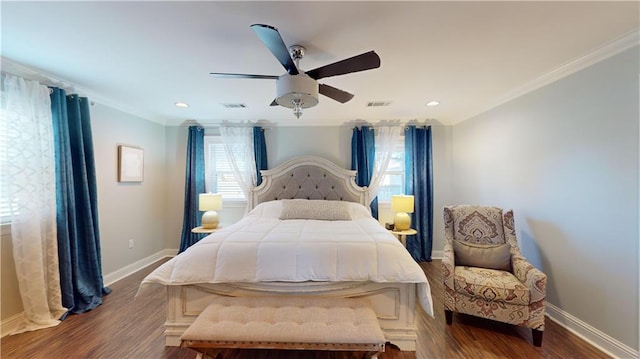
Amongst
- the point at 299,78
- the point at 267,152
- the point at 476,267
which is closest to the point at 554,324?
the point at 476,267

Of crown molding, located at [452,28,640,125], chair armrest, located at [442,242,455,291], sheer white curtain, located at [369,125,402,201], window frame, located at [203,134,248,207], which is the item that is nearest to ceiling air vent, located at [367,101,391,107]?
sheer white curtain, located at [369,125,402,201]

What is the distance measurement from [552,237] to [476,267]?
30.2 inches

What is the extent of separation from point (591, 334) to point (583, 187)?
121 cm

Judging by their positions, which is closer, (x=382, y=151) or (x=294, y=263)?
(x=294, y=263)

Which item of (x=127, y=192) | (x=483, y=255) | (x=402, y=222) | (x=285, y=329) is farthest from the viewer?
(x=402, y=222)

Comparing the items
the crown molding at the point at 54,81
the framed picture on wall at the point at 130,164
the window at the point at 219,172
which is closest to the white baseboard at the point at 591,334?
the window at the point at 219,172

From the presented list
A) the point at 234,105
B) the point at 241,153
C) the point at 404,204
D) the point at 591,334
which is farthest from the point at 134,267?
the point at 591,334

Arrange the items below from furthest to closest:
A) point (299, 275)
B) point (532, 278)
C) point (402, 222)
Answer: point (402, 222)
point (532, 278)
point (299, 275)

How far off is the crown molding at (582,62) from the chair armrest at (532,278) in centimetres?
178

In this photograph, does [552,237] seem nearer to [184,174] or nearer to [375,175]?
[375,175]

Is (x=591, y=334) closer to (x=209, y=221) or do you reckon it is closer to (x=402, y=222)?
(x=402, y=222)

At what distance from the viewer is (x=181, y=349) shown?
81.4 inches

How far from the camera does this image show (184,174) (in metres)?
4.51

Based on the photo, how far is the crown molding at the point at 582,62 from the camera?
190 cm
